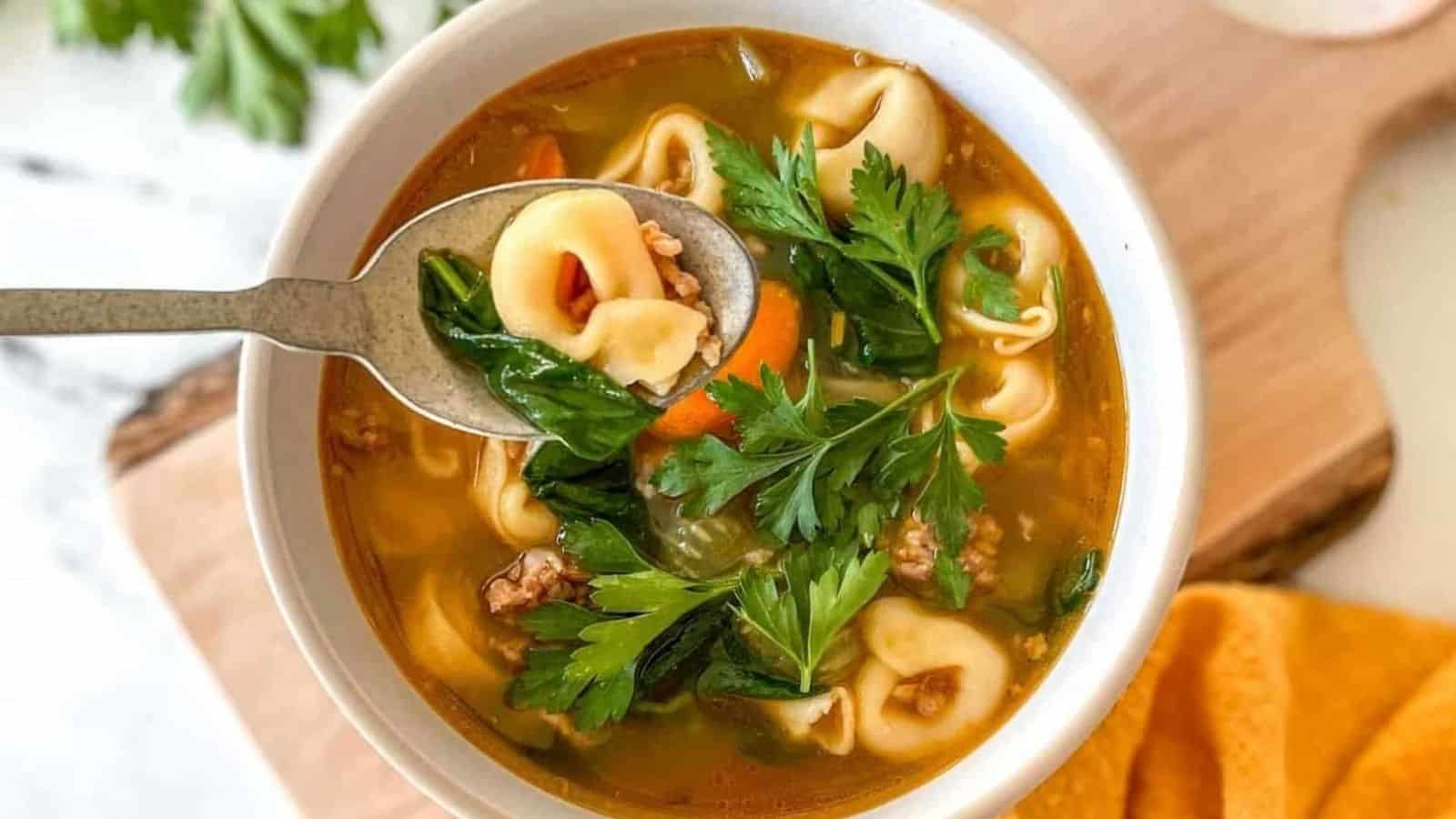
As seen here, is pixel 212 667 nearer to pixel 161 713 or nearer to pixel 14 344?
pixel 161 713

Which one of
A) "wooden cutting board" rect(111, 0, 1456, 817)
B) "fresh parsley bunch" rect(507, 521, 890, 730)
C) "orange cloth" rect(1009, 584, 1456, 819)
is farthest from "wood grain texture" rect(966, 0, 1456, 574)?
"fresh parsley bunch" rect(507, 521, 890, 730)

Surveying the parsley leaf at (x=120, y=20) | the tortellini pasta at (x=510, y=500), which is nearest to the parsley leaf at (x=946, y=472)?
the tortellini pasta at (x=510, y=500)

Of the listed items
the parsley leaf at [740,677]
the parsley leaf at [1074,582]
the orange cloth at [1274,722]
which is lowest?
the orange cloth at [1274,722]

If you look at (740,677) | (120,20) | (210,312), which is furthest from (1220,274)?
(120,20)

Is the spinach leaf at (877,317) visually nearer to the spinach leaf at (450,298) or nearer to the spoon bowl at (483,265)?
the spoon bowl at (483,265)

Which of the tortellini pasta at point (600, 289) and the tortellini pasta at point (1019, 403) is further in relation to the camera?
the tortellini pasta at point (1019, 403)

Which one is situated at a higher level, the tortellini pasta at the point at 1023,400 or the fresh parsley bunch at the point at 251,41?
the fresh parsley bunch at the point at 251,41

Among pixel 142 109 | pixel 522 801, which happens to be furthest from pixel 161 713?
pixel 142 109
